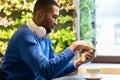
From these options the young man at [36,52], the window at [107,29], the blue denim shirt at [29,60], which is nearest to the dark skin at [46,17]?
the young man at [36,52]

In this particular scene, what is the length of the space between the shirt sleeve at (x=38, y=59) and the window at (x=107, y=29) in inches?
66.2

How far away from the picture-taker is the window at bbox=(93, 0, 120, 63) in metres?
3.20

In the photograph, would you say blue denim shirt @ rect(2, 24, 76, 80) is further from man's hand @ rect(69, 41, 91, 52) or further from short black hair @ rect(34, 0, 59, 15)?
short black hair @ rect(34, 0, 59, 15)

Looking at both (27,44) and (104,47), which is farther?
(104,47)

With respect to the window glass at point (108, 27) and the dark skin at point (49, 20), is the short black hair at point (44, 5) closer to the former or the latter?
the dark skin at point (49, 20)

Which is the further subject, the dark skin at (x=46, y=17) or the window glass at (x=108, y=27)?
the window glass at (x=108, y=27)

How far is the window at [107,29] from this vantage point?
3.20 meters

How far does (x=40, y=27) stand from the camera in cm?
168

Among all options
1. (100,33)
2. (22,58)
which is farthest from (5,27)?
(22,58)

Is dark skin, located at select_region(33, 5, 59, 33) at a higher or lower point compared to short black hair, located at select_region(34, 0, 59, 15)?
lower

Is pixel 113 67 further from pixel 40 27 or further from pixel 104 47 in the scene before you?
pixel 40 27

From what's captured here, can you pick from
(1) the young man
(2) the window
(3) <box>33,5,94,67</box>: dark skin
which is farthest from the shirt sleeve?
(2) the window

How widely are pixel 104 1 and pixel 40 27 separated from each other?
5.57 ft

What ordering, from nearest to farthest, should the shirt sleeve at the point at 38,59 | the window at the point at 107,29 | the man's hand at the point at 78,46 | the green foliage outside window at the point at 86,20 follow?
the shirt sleeve at the point at 38,59, the man's hand at the point at 78,46, the green foliage outside window at the point at 86,20, the window at the point at 107,29
